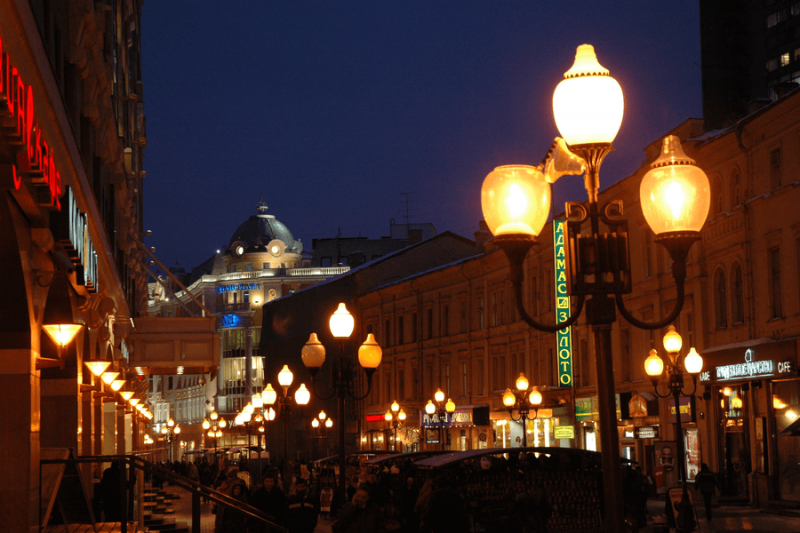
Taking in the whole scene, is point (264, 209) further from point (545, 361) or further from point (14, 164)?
point (14, 164)

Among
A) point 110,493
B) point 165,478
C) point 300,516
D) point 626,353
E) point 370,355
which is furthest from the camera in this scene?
point 626,353

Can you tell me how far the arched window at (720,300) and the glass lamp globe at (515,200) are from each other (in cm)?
2884

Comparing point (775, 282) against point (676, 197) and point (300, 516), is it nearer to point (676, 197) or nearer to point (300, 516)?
point (300, 516)

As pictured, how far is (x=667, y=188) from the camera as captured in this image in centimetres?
788

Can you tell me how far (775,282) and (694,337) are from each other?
5.71 meters

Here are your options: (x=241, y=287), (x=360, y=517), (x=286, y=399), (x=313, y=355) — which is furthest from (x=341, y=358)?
(x=241, y=287)

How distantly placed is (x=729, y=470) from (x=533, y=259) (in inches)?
701

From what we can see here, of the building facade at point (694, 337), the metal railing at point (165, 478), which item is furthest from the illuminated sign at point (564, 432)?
the metal railing at point (165, 478)

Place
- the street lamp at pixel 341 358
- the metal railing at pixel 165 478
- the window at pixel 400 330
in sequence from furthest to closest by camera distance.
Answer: the window at pixel 400 330, the street lamp at pixel 341 358, the metal railing at pixel 165 478

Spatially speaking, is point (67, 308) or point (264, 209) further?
point (264, 209)

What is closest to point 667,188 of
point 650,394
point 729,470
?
point 729,470

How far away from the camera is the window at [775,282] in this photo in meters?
31.4

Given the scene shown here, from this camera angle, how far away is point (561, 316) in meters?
44.7

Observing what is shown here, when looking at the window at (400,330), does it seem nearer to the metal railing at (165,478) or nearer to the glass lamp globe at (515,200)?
the metal railing at (165,478)
